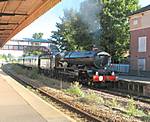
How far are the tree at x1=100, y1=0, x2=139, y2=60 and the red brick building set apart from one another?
4752mm

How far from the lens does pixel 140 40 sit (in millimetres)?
52125

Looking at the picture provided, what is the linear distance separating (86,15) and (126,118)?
2428 inches

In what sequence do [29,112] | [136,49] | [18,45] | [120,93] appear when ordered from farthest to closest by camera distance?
[18,45] → [136,49] → [120,93] → [29,112]

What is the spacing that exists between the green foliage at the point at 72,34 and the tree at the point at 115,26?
4.86m

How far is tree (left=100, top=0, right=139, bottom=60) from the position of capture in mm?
59406

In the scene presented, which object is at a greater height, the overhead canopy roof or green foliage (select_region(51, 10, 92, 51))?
green foliage (select_region(51, 10, 92, 51))

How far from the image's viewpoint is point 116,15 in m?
60.8

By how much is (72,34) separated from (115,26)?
40.3 feet

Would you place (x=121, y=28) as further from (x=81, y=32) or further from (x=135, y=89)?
(x=135, y=89)

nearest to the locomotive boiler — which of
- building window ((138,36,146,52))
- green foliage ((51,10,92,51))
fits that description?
building window ((138,36,146,52))

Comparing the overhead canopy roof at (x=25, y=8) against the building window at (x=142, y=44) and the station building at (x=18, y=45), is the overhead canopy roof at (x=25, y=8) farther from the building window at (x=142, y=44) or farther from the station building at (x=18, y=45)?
the station building at (x=18, y=45)

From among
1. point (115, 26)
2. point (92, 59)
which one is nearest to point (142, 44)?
point (115, 26)

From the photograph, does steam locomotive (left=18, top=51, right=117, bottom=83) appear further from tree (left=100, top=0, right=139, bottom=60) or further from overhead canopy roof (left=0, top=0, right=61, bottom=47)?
tree (left=100, top=0, right=139, bottom=60)

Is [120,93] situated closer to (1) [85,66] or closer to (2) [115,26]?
(1) [85,66]
